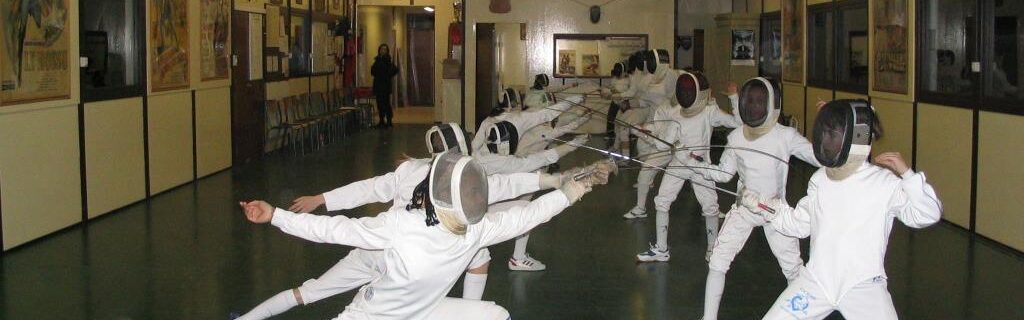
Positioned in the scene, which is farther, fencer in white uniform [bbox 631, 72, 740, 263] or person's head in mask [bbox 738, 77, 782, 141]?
fencer in white uniform [bbox 631, 72, 740, 263]

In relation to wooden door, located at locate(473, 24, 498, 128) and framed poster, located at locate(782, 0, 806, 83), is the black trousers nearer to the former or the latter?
wooden door, located at locate(473, 24, 498, 128)

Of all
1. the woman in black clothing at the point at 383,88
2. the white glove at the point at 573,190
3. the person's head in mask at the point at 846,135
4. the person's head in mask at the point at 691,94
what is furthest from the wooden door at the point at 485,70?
the person's head in mask at the point at 846,135

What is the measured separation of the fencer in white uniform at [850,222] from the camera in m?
3.64

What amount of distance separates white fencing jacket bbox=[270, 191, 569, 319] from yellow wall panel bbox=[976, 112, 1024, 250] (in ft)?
14.9

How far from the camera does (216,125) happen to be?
11133mm

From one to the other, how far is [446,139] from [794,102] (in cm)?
877

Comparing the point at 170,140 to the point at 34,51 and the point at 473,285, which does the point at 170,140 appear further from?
the point at 473,285

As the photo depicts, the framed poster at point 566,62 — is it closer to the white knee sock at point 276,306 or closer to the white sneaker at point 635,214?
the white sneaker at point 635,214

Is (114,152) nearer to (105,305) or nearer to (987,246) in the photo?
(105,305)

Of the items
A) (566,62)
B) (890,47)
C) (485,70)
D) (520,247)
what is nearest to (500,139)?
(520,247)

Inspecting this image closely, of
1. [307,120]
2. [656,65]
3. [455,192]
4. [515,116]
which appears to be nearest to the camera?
[455,192]

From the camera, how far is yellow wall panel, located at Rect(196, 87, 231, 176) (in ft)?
34.9

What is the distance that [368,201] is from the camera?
4.61 meters

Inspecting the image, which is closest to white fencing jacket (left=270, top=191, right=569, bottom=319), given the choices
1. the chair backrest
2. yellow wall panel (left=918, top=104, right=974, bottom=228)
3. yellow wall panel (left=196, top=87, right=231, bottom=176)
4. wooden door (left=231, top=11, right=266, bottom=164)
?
yellow wall panel (left=918, top=104, right=974, bottom=228)
